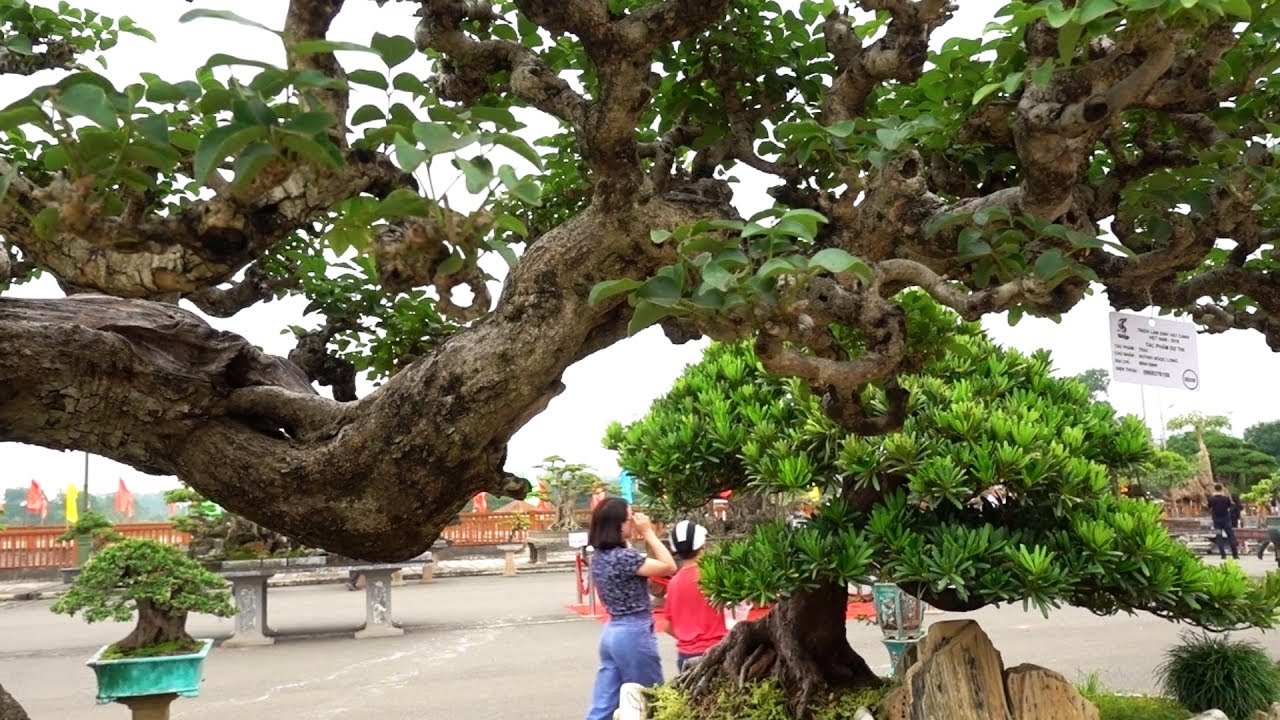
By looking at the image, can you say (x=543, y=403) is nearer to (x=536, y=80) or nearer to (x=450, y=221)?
(x=536, y=80)

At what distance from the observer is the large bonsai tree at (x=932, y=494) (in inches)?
87.7

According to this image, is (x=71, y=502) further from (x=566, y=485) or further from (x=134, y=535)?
(x=566, y=485)

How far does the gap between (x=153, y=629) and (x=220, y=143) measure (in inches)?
139

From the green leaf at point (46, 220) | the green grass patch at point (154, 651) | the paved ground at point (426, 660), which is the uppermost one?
the green leaf at point (46, 220)

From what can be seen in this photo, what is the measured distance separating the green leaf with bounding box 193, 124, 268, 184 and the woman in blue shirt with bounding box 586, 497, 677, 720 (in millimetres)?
2618

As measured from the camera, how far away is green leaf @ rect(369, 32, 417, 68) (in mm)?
1033

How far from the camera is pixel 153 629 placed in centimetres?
385

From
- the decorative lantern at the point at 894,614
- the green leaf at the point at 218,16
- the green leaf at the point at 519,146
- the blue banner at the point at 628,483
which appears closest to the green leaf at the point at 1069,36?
the green leaf at the point at 519,146

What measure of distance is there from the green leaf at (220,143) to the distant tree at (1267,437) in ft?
124

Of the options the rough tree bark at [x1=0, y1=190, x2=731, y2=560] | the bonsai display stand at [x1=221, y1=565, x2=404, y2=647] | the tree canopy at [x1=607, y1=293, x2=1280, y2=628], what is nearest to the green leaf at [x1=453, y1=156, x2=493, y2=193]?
the rough tree bark at [x1=0, y1=190, x2=731, y2=560]

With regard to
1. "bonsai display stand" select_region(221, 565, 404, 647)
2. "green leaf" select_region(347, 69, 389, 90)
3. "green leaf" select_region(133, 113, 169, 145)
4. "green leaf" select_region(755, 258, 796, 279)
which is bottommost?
"bonsai display stand" select_region(221, 565, 404, 647)

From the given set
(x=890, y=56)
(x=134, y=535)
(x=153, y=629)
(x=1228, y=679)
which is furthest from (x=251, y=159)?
(x=134, y=535)

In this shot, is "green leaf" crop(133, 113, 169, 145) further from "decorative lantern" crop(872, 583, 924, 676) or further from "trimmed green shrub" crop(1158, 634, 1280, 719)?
"decorative lantern" crop(872, 583, 924, 676)

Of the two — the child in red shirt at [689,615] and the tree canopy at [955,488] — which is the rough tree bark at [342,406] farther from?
the child in red shirt at [689,615]
